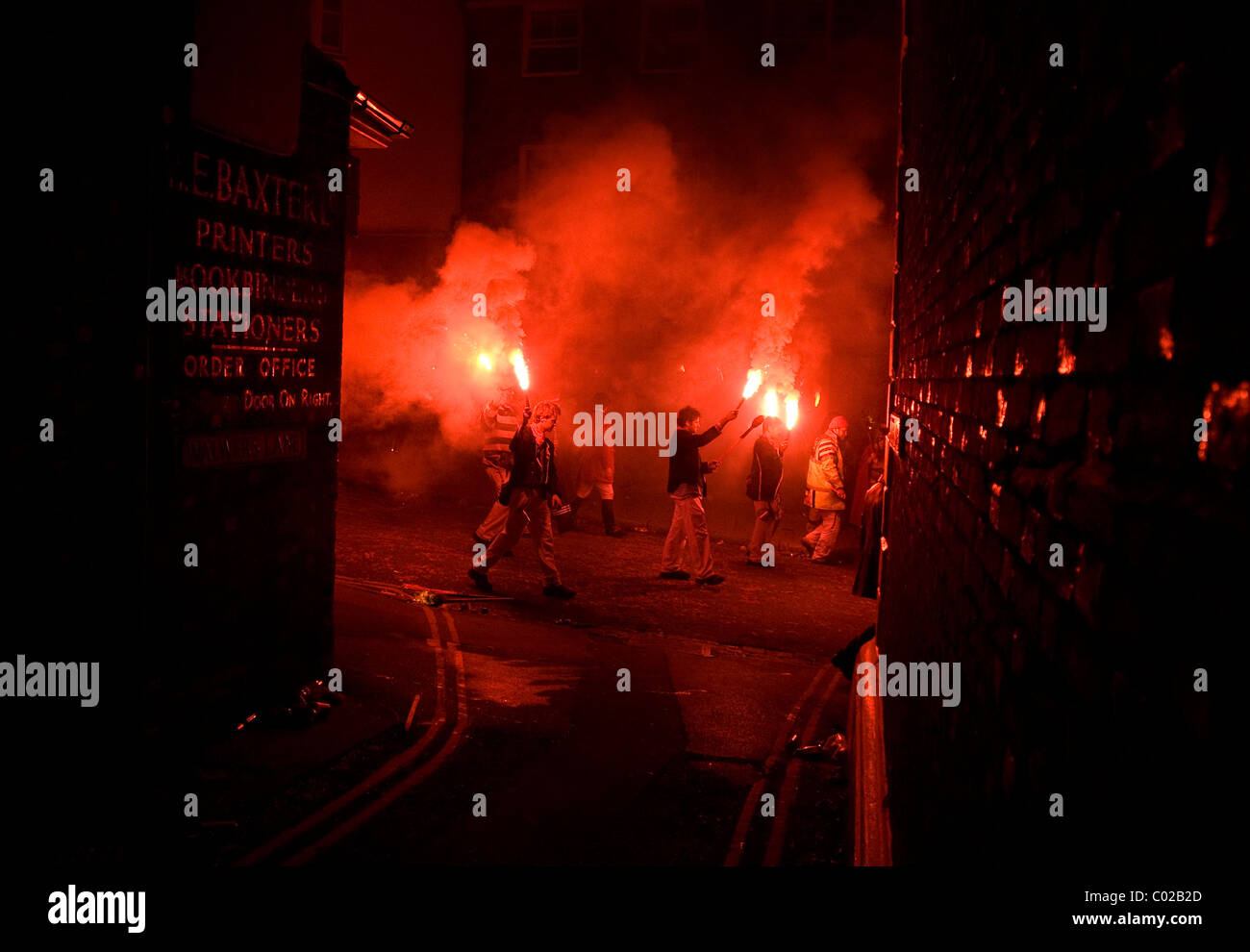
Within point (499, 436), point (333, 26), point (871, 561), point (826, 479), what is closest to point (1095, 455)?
point (871, 561)

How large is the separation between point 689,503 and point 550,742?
20.7ft

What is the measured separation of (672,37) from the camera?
2017cm

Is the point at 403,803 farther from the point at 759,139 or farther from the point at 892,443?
the point at 759,139

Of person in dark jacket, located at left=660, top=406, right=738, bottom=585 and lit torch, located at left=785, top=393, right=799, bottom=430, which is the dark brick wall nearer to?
person in dark jacket, located at left=660, top=406, right=738, bottom=585

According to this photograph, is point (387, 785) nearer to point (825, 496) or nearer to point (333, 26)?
point (825, 496)

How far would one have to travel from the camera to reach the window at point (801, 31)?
19.0 meters

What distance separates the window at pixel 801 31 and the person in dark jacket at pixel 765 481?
8.44 meters

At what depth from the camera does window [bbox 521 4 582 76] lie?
20766 millimetres

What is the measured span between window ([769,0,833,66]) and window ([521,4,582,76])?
13.7ft

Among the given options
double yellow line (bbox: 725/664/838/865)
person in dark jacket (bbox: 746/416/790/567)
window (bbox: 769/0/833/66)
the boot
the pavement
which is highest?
window (bbox: 769/0/833/66)

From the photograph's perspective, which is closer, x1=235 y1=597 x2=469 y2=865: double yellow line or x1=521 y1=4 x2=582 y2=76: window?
x1=235 y1=597 x2=469 y2=865: double yellow line

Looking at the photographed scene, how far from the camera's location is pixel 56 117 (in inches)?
190

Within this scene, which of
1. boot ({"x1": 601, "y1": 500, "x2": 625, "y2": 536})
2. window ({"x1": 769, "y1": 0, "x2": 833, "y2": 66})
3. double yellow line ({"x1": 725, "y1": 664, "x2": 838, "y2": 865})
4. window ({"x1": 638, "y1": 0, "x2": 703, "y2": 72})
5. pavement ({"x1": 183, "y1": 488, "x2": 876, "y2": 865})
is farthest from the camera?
window ({"x1": 638, "y1": 0, "x2": 703, "y2": 72})

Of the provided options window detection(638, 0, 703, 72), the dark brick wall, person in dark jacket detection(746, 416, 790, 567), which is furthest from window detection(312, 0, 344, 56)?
the dark brick wall
